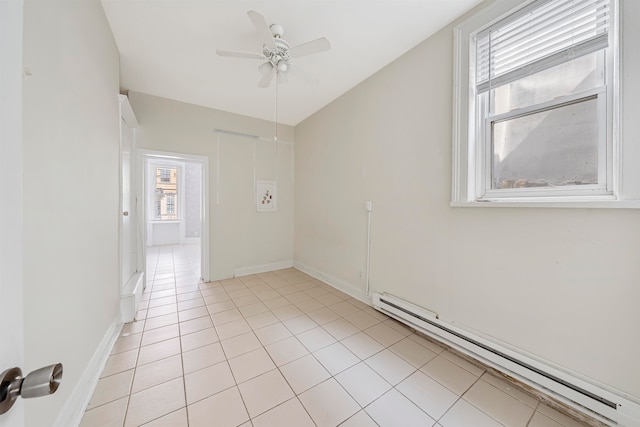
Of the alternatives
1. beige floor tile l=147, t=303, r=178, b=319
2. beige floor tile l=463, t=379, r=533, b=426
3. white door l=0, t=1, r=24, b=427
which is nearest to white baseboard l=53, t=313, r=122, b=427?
beige floor tile l=147, t=303, r=178, b=319

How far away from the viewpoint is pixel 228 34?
2119 millimetres

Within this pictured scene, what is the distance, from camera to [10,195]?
0.45m

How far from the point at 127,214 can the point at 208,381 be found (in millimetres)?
2274

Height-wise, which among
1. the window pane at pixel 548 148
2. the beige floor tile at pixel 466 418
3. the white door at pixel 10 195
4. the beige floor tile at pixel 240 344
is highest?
the window pane at pixel 548 148

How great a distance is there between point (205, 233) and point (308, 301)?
2.01 metres

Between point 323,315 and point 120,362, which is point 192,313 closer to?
point 120,362

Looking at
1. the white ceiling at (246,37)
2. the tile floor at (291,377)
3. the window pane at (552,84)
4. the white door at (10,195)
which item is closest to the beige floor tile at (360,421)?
the tile floor at (291,377)

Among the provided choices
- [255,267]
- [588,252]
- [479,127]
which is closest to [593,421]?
[588,252]

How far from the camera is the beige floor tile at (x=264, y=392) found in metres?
1.45

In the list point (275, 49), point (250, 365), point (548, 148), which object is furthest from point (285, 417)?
point (275, 49)

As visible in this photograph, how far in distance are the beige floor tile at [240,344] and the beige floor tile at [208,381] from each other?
15 cm

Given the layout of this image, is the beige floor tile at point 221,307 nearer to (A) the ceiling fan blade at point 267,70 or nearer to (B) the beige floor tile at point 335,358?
(B) the beige floor tile at point 335,358

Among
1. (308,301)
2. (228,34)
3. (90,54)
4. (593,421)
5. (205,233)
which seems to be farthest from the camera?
(205,233)

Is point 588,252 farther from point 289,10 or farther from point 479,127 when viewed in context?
point 289,10
